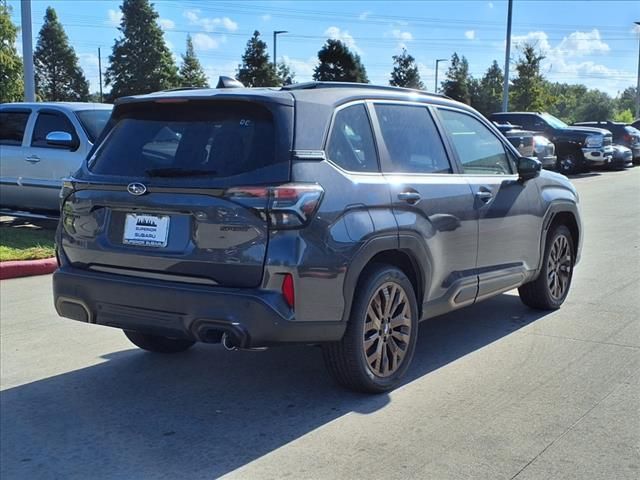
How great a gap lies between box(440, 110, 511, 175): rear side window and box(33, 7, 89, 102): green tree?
65.2 m

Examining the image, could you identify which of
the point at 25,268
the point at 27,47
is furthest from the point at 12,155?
the point at 27,47

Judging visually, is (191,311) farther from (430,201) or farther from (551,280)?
(551,280)

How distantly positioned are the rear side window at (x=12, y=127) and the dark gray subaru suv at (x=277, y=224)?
6742mm

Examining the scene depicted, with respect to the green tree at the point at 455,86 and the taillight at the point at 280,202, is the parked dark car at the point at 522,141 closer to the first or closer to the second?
the taillight at the point at 280,202

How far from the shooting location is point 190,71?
64.6m

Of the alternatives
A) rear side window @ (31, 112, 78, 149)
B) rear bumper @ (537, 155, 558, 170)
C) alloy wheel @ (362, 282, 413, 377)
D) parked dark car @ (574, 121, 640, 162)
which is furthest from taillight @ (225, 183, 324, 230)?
parked dark car @ (574, 121, 640, 162)

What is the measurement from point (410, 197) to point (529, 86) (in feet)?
158

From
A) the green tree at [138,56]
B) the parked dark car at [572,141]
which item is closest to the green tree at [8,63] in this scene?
the parked dark car at [572,141]

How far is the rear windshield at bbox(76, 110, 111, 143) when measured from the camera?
993 cm

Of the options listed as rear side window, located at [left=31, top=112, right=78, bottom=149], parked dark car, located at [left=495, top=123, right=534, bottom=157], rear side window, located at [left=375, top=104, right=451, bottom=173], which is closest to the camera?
rear side window, located at [left=375, top=104, right=451, bottom=173]

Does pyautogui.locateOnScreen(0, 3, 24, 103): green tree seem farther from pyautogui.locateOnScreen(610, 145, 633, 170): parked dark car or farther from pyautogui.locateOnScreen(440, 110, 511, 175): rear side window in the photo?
pyautogui.locateOnScreen(440, 110, 511, 175): rear side window

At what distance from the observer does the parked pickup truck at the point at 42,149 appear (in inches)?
391

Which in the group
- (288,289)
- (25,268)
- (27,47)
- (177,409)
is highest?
(27,47)

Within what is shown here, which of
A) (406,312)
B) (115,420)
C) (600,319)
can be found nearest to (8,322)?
(115,420)
